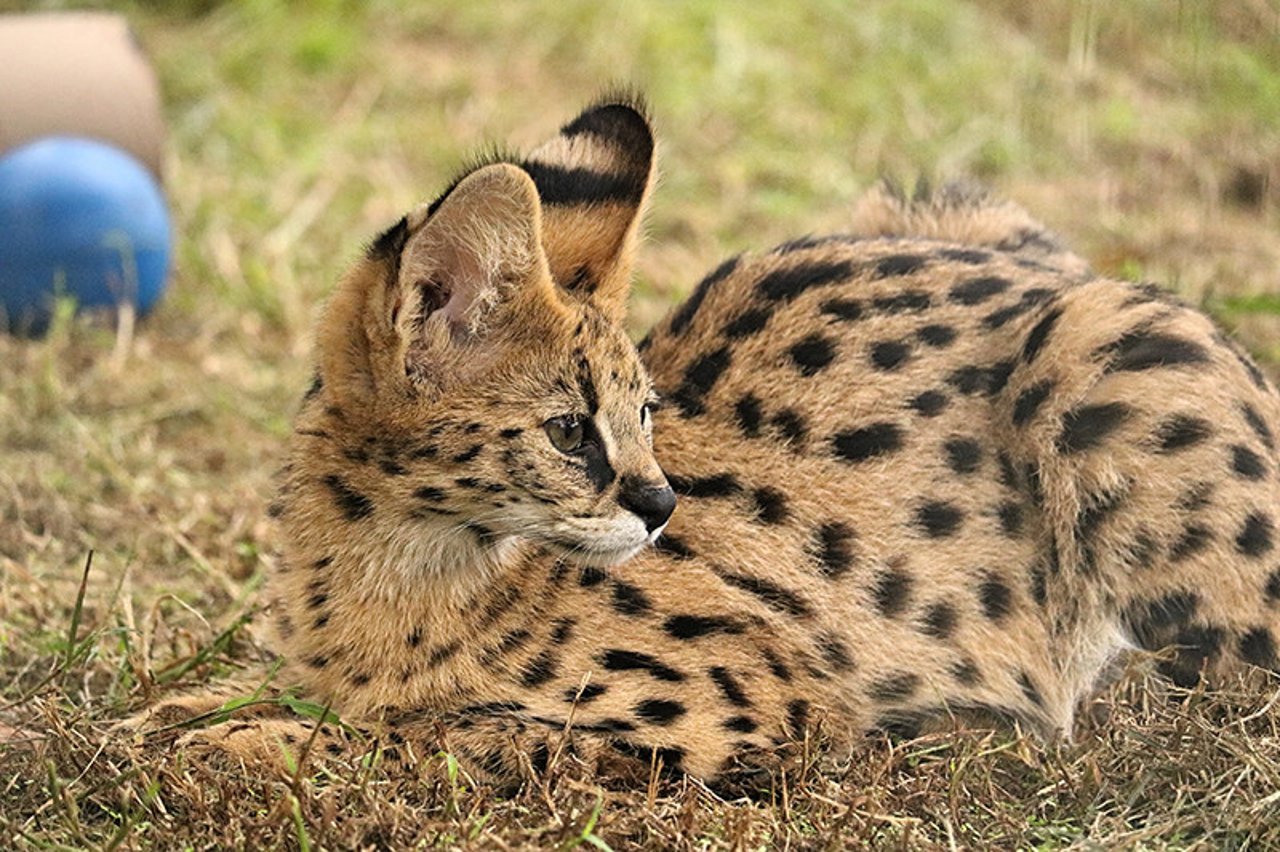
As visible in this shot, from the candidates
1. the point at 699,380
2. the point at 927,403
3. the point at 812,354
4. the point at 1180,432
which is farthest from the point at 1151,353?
the point at 699,380

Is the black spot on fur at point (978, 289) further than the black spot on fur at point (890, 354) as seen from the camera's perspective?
Yes

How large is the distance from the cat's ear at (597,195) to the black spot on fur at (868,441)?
0.66 meters

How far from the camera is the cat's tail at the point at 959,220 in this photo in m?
5.70

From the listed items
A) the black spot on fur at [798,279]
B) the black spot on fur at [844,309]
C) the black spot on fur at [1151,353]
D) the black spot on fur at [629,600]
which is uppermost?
the black spot on fur at [798,279]

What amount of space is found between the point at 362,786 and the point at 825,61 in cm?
765

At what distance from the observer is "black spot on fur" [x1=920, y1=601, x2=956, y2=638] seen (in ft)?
15.6

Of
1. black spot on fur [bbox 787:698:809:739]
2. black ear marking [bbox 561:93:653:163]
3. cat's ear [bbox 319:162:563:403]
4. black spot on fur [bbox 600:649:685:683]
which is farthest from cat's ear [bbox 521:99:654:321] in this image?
black spot on fur [bbox 787:698:809:739]

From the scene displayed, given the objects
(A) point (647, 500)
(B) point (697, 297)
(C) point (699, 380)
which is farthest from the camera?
(B) point (697, 297)

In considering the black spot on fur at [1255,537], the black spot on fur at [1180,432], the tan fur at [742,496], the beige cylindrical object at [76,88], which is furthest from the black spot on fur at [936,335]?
the beige cylindrical object at [76,88]

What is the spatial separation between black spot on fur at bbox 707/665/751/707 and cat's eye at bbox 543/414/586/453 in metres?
0.69

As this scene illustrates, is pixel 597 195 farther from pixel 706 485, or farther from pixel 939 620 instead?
pixel 939 620

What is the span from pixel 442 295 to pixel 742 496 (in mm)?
980

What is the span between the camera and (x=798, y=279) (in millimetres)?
4992

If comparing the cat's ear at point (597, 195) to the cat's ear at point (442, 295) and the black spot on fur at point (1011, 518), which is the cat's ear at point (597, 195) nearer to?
the cat's ear at point (442, 295)
